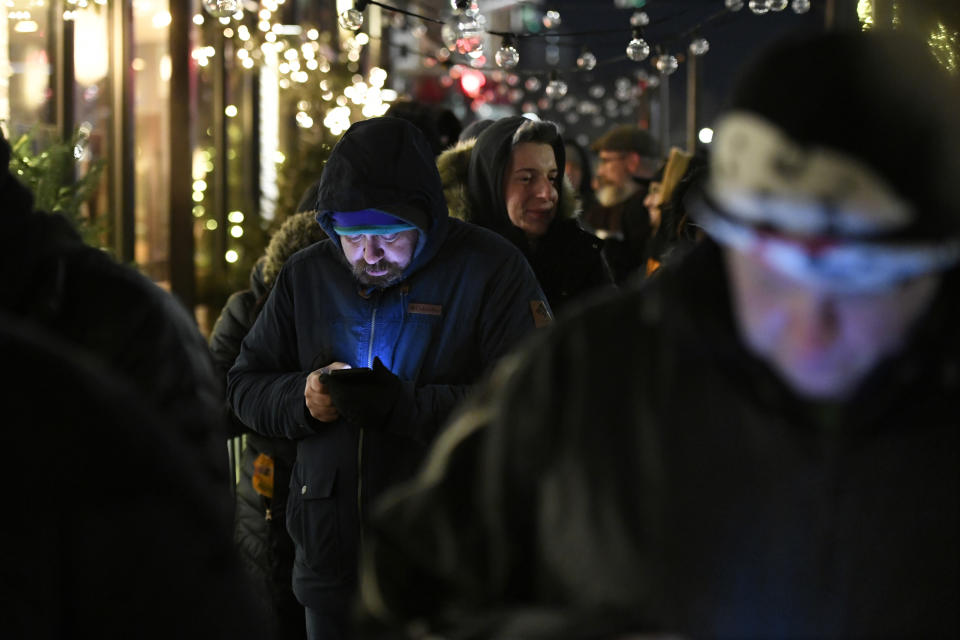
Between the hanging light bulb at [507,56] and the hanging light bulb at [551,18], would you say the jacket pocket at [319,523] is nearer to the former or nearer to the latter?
the hanging light bulb at [507,56]

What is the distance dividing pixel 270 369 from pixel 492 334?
732 millimetres

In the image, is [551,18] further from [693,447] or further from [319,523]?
[693,447]

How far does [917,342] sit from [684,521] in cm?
39

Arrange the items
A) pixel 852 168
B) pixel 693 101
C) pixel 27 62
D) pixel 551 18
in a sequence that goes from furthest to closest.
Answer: pixel 693 101
pixel 551 18
pixel 27 62
pixel 852 168

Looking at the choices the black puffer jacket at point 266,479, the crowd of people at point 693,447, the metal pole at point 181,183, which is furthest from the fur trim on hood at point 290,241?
the metal pole at point 181,183

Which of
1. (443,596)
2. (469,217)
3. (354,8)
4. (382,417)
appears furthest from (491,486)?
(354,8)

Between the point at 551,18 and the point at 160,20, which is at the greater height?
the point at 551,18

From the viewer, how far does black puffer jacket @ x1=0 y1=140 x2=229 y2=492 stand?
7.82 ft

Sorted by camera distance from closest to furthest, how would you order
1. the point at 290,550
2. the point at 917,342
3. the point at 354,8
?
the point at 917,342 < the point at 290,550 < the point at 354,8

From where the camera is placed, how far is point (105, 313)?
2.43 meters

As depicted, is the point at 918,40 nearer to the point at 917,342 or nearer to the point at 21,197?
the point at 917,342

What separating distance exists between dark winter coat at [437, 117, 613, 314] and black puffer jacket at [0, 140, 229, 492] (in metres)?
3.02

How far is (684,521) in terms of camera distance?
188cm

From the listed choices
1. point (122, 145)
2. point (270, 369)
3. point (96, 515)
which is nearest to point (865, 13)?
point (270, 369)
